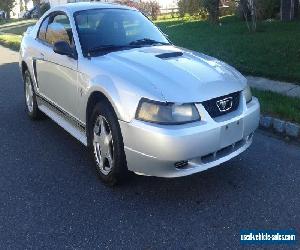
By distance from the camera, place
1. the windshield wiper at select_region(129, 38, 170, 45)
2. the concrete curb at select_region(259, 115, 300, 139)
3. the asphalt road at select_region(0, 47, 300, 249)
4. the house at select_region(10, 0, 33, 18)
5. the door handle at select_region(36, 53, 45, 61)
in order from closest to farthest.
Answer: the asphalt road at select_region(0, 47, 300, 249) < the windshield wiper at select_region(129, 38, 170, 45) < the concrete curb at select_region(259, 115, 300, 139) < the door handle at select_region(36, 53, 45, 61) < the house at select_region(10, 0, 33, 18)

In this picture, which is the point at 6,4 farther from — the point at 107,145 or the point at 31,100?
the point at 107,145

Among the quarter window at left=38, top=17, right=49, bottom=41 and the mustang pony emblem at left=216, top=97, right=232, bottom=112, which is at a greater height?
the quarter window at left=38, top=17, right=49, bottom=41

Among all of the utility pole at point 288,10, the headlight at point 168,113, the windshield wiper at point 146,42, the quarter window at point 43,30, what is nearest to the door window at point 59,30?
the quarter window at point 43,30

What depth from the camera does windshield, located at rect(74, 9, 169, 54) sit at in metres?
4.80

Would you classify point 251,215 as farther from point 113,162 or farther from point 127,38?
point 127,38

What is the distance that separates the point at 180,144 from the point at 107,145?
905 millimetres

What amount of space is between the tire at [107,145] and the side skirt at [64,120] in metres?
0.31

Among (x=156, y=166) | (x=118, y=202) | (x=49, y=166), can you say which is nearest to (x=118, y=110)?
(x=156, y=166)

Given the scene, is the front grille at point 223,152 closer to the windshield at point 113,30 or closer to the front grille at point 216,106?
the front grille at point 216,106

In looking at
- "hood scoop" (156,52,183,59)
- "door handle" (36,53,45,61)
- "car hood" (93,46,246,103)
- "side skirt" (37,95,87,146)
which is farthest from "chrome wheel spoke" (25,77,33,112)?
"hood scoop" (156,52,183,59)

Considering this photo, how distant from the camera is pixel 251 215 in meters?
3.65

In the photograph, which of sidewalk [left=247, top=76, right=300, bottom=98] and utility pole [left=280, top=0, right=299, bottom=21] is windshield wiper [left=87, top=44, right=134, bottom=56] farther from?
utility pole [left=280, top=0, right=299, bottom=21]

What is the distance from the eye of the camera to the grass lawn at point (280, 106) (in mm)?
5727

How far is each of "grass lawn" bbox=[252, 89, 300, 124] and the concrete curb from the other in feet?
0.39
